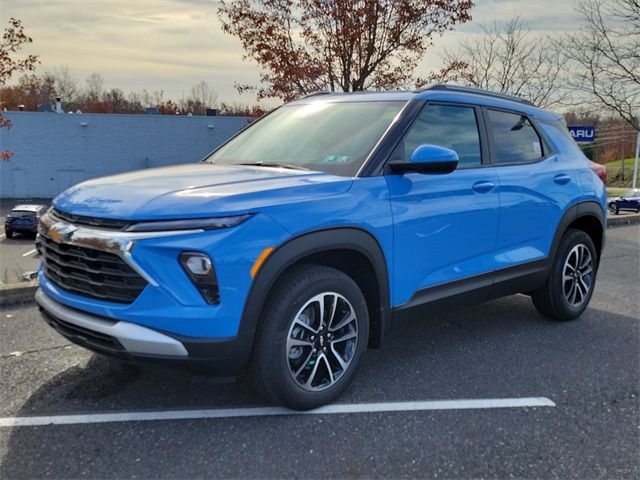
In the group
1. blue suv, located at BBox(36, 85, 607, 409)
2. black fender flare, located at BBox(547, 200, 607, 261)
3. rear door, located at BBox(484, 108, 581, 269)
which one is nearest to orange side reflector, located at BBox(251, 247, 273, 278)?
blue suv, located at BBox(36, 85, 607, 409)

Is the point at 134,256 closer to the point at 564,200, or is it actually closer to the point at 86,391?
the point at 86,391

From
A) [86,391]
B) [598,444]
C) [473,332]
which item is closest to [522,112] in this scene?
[473,332]

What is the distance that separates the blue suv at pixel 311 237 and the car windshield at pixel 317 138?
0.6 inches

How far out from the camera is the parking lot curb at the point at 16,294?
17.1ft

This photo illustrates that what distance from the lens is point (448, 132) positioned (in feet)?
13.0

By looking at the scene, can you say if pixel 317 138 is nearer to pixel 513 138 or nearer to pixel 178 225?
pixel 178 225

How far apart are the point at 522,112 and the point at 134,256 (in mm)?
3475

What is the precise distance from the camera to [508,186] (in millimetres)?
4207

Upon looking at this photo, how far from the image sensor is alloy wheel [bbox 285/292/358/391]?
311 cm

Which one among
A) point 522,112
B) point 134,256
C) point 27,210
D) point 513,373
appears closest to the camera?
point 134,256

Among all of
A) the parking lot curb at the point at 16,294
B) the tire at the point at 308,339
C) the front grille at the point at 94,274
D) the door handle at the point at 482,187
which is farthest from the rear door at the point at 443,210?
the parking lot curb at the point at 16,294

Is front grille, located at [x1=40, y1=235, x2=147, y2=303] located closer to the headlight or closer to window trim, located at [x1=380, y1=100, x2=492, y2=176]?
the headlight

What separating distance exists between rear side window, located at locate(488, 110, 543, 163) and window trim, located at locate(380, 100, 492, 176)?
4.2 inches

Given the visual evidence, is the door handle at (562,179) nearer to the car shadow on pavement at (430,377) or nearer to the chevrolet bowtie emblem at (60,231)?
the car shadow on pavement at (430,377)
